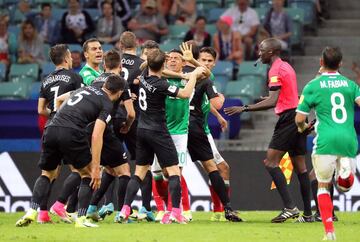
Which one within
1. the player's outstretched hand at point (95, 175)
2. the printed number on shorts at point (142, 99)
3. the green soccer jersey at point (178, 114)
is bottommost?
the player's outstretched hand at point (95, 175)

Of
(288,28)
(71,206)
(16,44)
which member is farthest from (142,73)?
(16,44)

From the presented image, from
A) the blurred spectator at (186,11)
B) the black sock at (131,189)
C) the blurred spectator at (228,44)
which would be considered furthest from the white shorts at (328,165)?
the blurred spectator at (186,11)

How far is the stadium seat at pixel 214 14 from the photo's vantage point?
23750mm

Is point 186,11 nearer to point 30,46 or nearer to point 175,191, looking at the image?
point 30,46

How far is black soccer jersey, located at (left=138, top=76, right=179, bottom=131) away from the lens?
1428 centimetres

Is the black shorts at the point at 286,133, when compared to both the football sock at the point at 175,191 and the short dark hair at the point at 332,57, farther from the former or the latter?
the short dark hair at the point at 332,57

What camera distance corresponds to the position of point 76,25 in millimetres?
23656

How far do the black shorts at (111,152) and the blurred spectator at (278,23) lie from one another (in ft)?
26.6

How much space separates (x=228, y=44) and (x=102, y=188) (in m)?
7.90

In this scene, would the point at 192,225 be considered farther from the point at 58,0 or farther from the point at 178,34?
the point at 58,0

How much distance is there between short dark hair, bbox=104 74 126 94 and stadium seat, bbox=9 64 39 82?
922cm

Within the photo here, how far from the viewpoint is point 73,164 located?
13969mm

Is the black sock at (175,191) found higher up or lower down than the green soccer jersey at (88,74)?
lower down

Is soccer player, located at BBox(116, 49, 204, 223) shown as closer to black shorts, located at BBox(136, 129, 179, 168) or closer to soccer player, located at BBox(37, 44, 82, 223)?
black shorts, located at BBox(136, 129, 179, 168)
